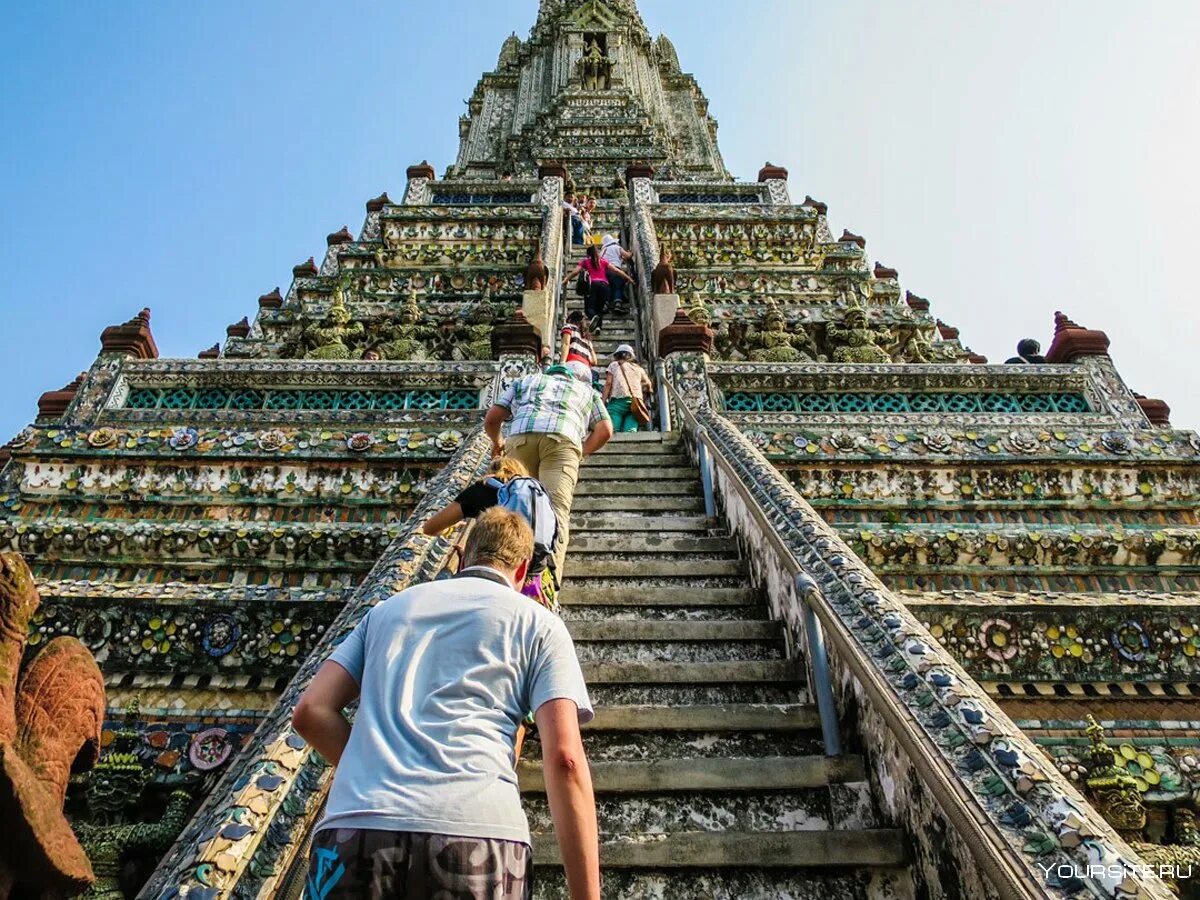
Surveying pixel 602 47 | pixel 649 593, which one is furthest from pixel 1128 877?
pixel 602 47

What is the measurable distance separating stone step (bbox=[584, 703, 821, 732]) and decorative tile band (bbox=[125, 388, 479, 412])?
4.59 m

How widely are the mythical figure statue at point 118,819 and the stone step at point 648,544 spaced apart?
2712 mm

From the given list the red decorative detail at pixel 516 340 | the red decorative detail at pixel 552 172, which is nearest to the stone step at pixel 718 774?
the red decorative detail at pixel 516 340

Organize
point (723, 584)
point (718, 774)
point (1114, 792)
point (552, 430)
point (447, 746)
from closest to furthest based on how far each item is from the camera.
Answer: point (447, 746) < point (718, 774) < point (1114, 792) < point (552, 430) < point (723, 584)

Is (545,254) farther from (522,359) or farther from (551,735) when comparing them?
(551,735)

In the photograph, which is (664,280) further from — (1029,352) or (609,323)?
(1029,352)

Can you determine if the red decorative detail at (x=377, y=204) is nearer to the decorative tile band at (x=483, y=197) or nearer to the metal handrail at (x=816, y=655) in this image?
the decorative tile band at (x=483, y=197)

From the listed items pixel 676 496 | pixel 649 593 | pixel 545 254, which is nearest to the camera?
pixel 649 593

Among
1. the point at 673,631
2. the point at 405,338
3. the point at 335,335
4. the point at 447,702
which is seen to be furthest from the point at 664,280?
the point at 447,702

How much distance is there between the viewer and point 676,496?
6359 mm

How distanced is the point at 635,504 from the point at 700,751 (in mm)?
2942

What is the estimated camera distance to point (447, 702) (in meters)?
1.67

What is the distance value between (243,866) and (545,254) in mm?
11381

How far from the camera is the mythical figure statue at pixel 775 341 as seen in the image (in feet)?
33.1
